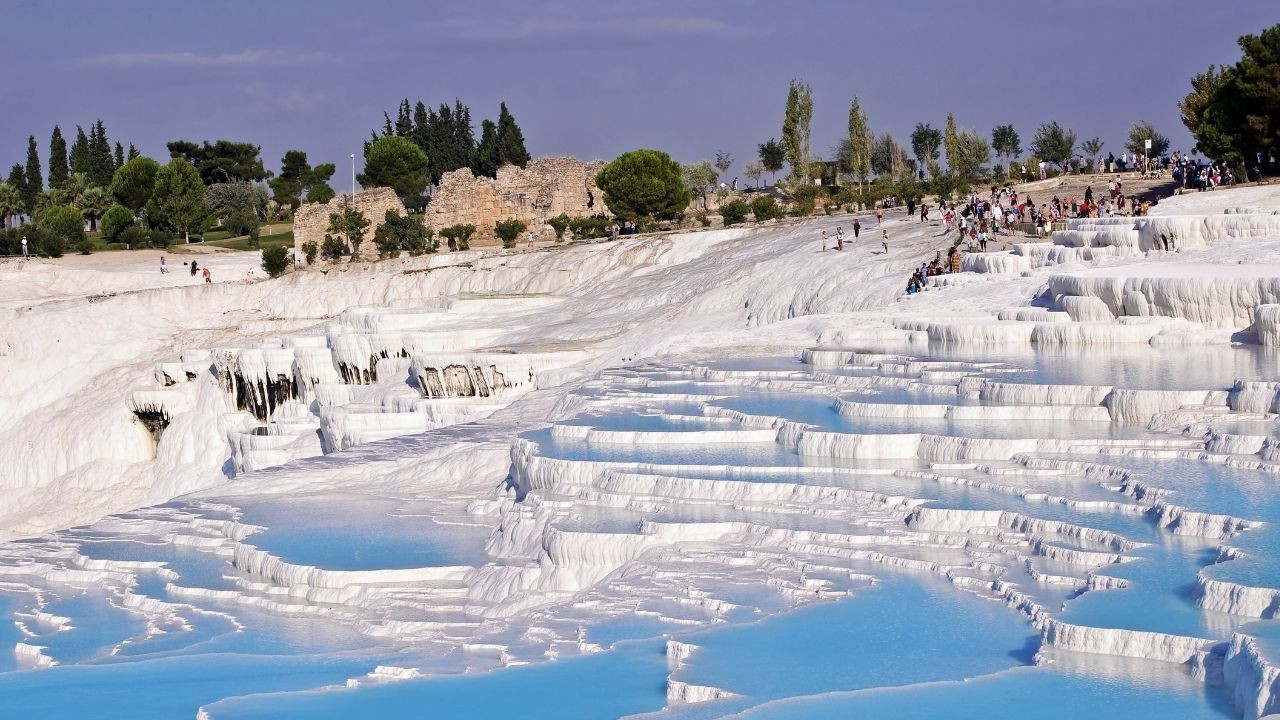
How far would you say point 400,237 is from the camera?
110 ft

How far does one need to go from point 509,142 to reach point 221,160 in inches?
462

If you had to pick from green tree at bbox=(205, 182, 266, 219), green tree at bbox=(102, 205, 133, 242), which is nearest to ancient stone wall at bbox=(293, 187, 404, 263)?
green tree at bbox=(102, 205, 133, 242)

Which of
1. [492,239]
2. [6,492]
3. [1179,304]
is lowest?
[6,492]

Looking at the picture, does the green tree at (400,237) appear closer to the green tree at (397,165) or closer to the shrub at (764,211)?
the shrub at (764,211)

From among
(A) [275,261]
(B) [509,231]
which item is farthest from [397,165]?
(A) [275,261]

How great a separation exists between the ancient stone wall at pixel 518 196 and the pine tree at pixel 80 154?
20.8 meters

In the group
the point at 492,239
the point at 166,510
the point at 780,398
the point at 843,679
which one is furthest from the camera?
the point at 492,239

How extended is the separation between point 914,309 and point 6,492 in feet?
48.7

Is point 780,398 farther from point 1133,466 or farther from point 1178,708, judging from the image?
point 1178,708

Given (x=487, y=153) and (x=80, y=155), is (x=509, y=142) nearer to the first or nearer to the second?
(x=487, y=153)

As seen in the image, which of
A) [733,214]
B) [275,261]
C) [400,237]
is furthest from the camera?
[400,237]

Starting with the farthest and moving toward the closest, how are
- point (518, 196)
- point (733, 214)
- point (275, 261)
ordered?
point (518, 196), point (275, 261), point (733, 214)

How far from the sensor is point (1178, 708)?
6176 millimetres

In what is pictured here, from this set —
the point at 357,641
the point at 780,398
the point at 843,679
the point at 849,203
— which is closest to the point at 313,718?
the point at 357,641
